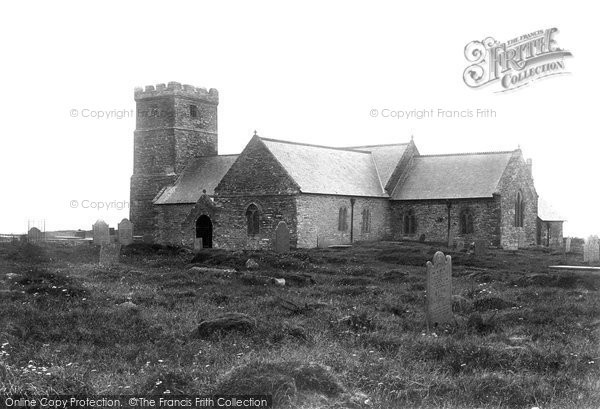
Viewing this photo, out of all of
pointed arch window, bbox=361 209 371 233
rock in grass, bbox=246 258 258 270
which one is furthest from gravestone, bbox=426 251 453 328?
pointed arch window, bbox=361 209 371 233

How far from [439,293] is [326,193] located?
929 inches

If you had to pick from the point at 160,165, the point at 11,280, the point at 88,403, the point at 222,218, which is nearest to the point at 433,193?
the point at 222,218

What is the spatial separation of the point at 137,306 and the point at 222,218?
2364cm

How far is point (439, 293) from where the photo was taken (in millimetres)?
12602

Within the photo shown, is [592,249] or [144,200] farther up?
[144,200]

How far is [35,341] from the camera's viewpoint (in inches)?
410

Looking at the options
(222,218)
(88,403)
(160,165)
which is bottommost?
(88,403)

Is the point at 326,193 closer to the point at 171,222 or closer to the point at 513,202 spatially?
the point at 513,202

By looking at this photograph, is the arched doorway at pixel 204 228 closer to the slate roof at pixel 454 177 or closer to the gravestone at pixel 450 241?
the slate roof at pixel 454 177

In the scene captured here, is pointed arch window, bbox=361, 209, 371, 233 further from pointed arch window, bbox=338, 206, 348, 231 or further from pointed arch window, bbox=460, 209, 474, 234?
pointed arch window, bbox=460, 209, 474, 234

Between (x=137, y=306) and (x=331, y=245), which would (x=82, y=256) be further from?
(x=137, y=306)

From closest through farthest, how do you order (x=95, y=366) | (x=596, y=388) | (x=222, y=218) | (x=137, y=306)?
(x=596, y=388)
(x=95, y=366)
(x=137, y=306)
(x=222, y=218)

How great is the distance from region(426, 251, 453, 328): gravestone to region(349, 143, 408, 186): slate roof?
28.1 metres

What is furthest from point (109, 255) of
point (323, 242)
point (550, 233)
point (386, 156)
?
point (550, 233)
